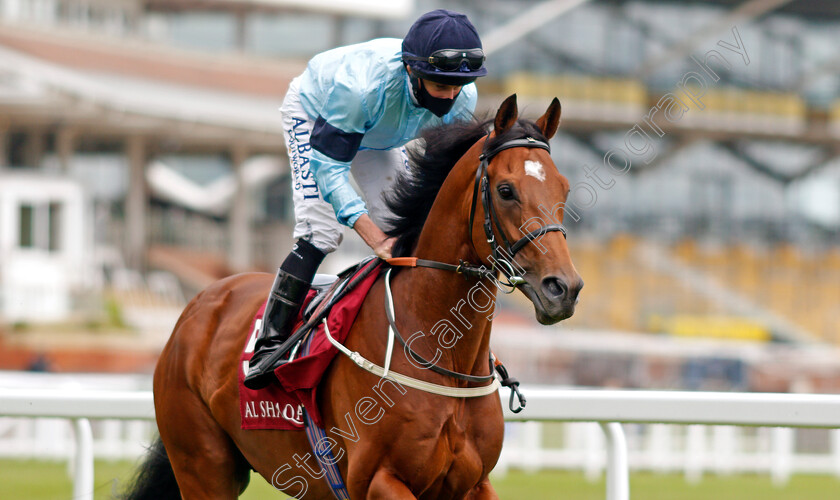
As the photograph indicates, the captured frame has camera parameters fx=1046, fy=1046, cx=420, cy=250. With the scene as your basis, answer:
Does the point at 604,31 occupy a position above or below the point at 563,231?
below

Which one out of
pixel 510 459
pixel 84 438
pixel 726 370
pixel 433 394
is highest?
pixel 433 394

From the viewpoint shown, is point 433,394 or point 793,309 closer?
point 433,394

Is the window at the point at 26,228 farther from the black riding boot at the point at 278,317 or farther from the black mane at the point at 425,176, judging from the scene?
the black mane at the point at 425,176

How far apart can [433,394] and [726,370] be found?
40.9 ft

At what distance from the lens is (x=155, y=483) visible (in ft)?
12.1

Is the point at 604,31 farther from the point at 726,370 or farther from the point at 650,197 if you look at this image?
the point at 726,370

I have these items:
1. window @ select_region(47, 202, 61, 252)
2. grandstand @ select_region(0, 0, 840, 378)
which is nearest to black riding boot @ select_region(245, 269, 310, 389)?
grandstand @ select_region(0, 0, 840, 378)

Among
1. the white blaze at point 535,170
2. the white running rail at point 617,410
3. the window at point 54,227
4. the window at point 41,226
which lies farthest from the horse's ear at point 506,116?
the window at point 54,227

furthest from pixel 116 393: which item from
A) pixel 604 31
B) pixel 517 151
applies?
pixel 604 31

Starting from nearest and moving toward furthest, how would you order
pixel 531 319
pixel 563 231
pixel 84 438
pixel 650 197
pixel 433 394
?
1. pixel 563 231
2. pixel 433 394
3. pixel 84 438
4. pixel 531 319
5. pixel 650 197

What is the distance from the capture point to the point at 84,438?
3.66 meters

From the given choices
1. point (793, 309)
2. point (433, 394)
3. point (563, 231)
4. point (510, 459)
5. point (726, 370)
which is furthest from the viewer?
point (793, 309)

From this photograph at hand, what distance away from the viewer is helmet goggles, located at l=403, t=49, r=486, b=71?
2.80 metres

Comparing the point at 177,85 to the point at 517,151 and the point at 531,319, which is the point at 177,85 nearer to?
the point at 531,319
